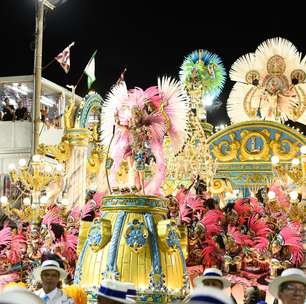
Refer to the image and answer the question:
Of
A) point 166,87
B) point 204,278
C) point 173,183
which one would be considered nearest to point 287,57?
point 173,183

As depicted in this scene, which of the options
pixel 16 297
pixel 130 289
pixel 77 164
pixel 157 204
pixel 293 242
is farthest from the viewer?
pixel 77 164

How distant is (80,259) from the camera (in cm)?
897

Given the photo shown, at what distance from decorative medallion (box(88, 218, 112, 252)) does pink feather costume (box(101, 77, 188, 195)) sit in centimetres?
108

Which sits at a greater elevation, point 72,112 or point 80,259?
point 72,112

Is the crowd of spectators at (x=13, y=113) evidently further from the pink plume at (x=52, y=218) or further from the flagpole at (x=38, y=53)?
the pink plume at (x=52, y=218)

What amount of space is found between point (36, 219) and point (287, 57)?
12.8 metres

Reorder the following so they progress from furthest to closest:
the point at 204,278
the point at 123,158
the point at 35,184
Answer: the point at 35,184 < the point at 123,158 < the point at 204,278

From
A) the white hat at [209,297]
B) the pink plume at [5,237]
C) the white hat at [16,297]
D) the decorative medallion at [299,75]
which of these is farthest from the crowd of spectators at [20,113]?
the white hat at [209,297]

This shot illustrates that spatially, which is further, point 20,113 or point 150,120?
point 20,113

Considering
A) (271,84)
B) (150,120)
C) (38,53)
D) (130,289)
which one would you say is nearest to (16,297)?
(130,289)

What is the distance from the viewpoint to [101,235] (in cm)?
868

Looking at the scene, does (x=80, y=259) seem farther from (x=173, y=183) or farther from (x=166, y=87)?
(x=173, y=183)

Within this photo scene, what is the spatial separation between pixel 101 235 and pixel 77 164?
7206mm

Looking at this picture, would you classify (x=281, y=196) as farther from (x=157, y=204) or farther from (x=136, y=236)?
(x=136, y=236)
